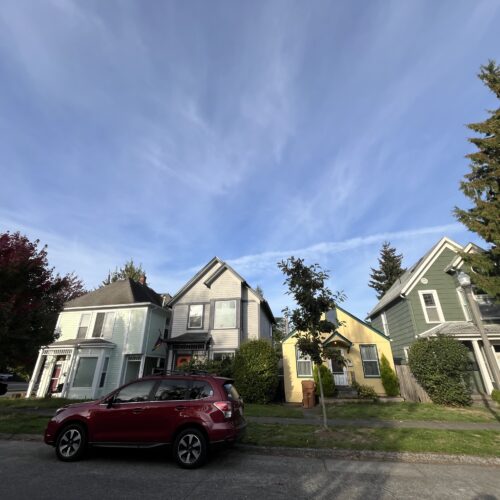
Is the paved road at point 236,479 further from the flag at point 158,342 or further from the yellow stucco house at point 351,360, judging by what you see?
the flag at point 158,342

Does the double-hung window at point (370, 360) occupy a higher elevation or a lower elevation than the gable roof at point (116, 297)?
lower

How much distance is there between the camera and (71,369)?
1927 centimetres

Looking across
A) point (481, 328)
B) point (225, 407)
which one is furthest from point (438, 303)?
point (225, 407)

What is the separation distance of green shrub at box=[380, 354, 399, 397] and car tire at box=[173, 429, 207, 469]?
47.8 ft

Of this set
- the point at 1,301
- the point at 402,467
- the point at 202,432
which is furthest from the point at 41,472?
the point at 1,301

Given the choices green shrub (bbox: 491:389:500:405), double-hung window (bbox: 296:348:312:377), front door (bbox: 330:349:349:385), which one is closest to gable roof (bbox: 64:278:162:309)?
double-hung window (bbox: 296:348:312:377)

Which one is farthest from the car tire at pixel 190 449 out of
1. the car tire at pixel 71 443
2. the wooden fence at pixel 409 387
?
the wooden fence at pixel 409 387

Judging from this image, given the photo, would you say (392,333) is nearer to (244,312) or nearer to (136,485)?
(244,312)

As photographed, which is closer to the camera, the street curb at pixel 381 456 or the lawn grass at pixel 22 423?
the street curb at pixel 381 456

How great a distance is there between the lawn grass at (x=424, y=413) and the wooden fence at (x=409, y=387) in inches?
27.2

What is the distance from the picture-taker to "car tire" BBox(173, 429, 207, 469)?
19.3ft

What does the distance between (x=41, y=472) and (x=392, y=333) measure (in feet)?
73.7

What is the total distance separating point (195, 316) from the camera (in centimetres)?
2189

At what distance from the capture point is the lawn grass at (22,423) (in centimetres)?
904
